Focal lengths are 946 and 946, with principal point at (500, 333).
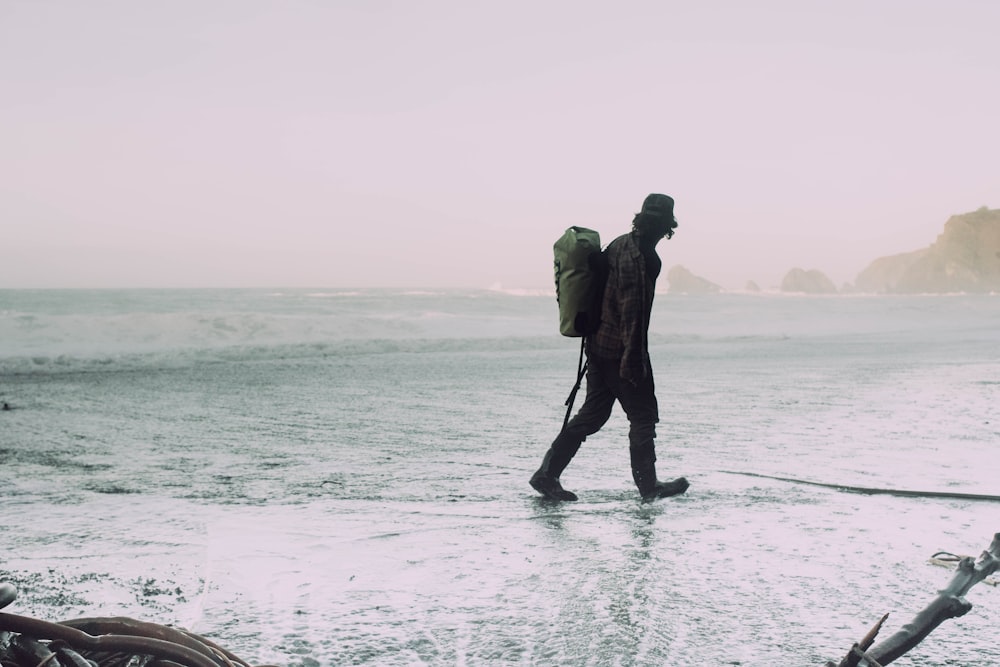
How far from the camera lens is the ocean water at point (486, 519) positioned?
11.6ft

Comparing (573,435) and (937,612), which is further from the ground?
(937,612)

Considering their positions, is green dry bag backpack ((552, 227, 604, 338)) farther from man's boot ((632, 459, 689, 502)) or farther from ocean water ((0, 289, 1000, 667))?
ocean water ((0, 289, 1000, 667))

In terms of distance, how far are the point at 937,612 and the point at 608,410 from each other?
4.57m

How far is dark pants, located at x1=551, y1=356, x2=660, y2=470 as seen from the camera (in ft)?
19.0

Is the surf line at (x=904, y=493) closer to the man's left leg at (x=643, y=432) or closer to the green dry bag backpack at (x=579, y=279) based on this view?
the man's left leg at (x=643, y=432)

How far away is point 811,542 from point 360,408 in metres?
6.66

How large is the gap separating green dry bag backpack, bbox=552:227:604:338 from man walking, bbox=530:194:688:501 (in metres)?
0.06

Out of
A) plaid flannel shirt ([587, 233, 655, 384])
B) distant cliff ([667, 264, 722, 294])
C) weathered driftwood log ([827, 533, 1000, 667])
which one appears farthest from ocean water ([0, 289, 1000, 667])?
distant cliff ([667, 264, 722, 294])

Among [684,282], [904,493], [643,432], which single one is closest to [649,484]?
[643,432]

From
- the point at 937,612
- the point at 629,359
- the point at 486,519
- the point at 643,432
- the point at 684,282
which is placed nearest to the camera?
the point at 937,612

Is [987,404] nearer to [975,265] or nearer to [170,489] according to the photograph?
[170,489]

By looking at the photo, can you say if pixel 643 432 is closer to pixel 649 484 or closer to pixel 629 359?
pixel 649 484

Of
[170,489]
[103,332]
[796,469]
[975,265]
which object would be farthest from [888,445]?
[975,265]

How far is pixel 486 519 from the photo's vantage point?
5.35 m
